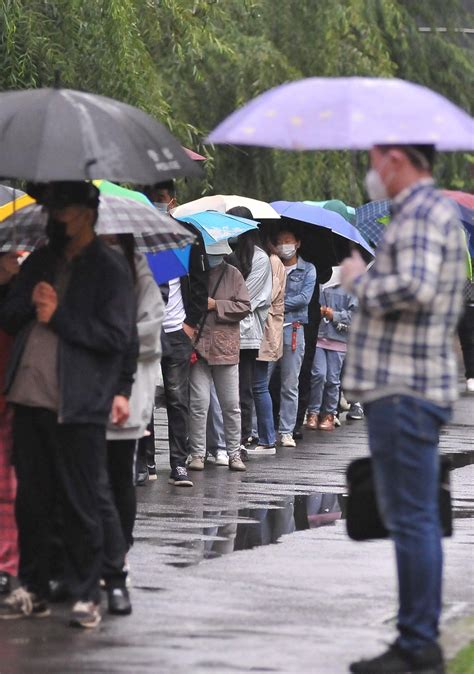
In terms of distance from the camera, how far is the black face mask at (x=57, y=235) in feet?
23.8

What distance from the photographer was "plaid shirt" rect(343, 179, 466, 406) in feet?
20.0

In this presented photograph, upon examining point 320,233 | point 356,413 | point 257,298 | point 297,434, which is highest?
point 257,298

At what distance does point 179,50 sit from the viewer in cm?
1750

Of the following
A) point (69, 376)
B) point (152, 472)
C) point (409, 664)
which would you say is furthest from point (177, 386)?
point (409, 664)

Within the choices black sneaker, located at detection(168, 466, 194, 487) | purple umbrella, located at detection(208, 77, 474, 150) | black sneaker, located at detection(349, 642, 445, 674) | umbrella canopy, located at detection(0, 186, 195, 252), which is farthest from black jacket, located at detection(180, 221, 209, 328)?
black sneaker, located at detection(349, 642, 445, 674)

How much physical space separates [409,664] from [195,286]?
6.18 m

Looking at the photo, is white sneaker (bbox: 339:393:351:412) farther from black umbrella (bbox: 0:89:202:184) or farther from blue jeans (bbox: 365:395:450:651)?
blue jeans (bbox: 365:395:450:651)

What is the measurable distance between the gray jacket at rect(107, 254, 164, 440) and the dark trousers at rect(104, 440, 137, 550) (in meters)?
0.09

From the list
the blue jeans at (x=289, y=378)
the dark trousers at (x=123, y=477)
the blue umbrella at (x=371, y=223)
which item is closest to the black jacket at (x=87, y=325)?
the dark trousers at (x=123, y=477)

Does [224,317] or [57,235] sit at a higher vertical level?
[57,235]

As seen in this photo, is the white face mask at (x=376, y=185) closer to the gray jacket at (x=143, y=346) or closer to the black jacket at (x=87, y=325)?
the black jacket at (x=87, y=325)

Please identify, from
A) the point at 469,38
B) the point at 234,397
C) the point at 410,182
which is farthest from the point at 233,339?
the point at 469,38

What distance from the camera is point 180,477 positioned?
39.7 ft

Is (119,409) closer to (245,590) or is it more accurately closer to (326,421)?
(245,590)
